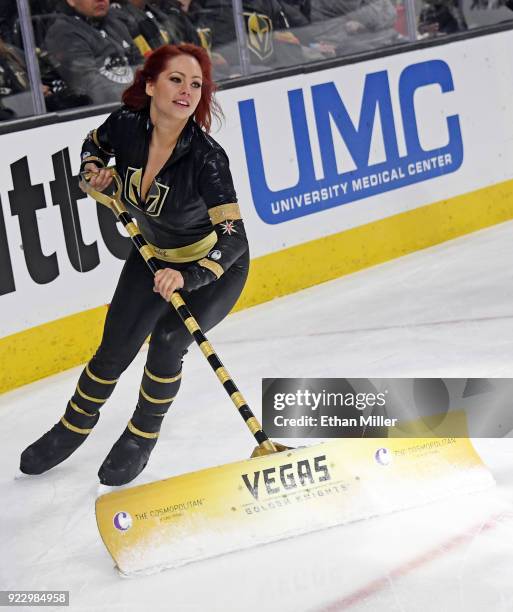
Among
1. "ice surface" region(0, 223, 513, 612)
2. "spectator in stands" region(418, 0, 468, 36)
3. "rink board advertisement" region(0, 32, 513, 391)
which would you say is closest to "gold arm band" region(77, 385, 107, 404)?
"ice surface" region(0, 223, 513, 612)

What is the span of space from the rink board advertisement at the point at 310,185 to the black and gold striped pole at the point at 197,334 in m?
1.22

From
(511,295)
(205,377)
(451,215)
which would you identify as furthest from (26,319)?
(451,215)

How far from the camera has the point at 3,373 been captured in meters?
4.66

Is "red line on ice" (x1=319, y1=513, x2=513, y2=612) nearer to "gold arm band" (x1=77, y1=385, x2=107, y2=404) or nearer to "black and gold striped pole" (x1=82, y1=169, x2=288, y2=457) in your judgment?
"black and gold striped pole" (x1=82, y1=169, x2=288, y2=457)

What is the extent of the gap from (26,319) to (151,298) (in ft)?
4.61

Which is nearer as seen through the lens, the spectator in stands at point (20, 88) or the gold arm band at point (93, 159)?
the gold arm band at point (93, 159)

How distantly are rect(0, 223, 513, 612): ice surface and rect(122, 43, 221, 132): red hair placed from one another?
1.08 metres

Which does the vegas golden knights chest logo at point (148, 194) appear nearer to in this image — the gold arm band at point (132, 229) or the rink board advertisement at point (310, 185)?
the gold arm band at point (132, 229)

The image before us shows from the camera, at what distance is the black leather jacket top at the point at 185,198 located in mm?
3195

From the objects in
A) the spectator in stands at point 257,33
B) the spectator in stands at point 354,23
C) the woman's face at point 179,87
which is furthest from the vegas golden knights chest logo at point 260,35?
the woman's face at point 179,87

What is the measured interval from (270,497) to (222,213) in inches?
30.9

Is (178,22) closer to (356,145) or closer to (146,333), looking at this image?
(356,145)

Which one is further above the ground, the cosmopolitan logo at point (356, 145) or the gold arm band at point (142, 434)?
the cosmopolitan logo at point (356, 145)

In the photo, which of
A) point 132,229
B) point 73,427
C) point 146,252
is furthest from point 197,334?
point 73,427
